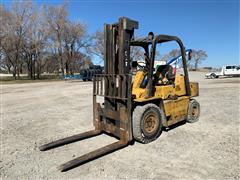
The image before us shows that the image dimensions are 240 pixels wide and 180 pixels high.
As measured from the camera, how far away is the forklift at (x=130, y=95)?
16.4 feet

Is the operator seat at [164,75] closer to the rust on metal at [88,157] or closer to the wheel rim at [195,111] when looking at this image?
the wheel rim at [195,111]

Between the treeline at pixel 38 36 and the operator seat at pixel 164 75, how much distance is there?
32.8 meters

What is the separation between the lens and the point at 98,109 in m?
5.97

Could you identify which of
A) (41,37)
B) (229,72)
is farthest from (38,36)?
(229,72)

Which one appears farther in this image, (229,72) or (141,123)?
(229,72)

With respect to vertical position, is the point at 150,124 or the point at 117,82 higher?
the point at 117,82

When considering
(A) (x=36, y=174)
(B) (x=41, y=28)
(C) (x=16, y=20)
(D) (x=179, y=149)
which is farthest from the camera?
(B) (x=41, y=28)

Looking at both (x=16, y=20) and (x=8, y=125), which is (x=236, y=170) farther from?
(x=16, y=20)

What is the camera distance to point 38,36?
36375mm

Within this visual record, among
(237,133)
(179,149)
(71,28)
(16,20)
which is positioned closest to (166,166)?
(179,149)

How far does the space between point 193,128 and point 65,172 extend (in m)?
3.85

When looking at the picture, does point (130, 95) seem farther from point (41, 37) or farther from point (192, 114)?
point (41, 37)

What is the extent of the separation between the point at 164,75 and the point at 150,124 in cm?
159

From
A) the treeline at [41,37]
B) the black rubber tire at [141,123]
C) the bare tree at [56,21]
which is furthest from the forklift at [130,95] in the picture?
the bare tree at [56,21]
